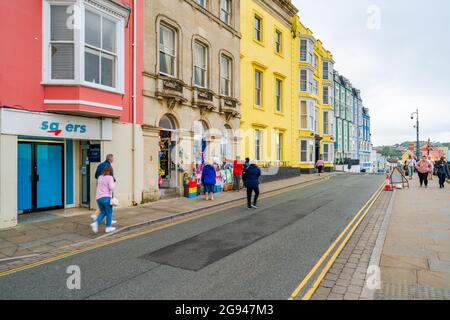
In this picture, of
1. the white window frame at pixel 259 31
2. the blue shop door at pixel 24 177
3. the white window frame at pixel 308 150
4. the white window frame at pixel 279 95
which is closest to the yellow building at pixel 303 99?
the white window frame at pixel 308 150

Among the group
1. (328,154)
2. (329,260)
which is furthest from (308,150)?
(329,260)

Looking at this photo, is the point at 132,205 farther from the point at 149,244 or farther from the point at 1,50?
the point at 1,50

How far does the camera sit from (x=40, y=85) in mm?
8844

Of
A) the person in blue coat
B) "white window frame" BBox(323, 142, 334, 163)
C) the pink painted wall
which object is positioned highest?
the pink painted wall

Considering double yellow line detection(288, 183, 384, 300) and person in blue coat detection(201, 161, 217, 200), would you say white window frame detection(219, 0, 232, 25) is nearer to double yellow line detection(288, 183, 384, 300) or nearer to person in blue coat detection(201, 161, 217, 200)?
person in blue coat detection(201, 161, 217, 200)

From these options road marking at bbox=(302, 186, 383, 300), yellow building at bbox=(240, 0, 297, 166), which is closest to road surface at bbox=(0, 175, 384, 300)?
road marking at bbox=(302, 186, 383, 300)

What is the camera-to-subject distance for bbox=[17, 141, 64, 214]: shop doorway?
9.34m

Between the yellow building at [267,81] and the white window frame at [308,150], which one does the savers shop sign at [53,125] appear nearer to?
the yellow building at [267,81]

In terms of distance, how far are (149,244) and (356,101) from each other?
5842 centimetres

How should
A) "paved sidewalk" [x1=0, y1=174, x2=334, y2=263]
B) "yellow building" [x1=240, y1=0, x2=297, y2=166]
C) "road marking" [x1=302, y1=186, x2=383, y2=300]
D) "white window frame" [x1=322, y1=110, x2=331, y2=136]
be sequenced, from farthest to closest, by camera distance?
"white window frame" [x1=322, y1=110, x2=331, y2=136], "yellow building" [x1=240, y1=0, x2=297, y2=166], "paved sidewalk" [x1=0, y1=174, x2=334, y2=263], "road marking" [x1=302, y1=186, x2=383, y2=300]

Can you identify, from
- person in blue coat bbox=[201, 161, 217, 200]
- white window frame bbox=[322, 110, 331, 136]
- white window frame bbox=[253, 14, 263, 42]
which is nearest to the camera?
person in blue coat bbox=[201, 161, 217, 200]
